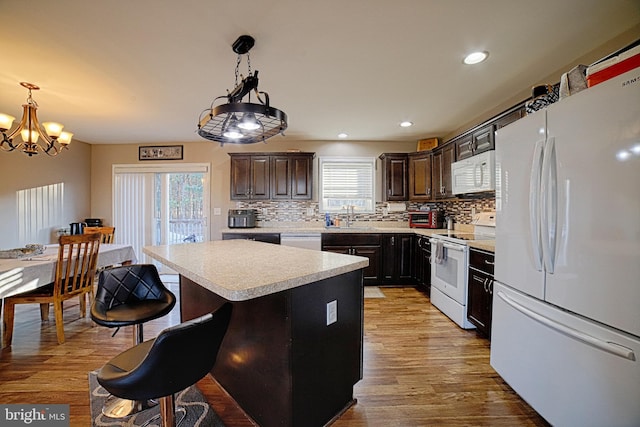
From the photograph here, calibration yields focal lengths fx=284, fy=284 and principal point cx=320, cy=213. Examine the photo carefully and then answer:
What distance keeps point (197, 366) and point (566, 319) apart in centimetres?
166

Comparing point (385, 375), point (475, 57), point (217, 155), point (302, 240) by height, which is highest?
point (475, 57)

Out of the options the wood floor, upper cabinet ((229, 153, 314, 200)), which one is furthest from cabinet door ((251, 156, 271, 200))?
the wood floor

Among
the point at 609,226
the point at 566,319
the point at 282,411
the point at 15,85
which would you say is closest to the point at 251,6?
the point at 609,226

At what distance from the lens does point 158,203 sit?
16.5 ft

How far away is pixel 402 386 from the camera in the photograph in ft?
6.27

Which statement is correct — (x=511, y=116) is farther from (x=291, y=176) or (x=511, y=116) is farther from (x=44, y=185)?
(x=44, y=185)

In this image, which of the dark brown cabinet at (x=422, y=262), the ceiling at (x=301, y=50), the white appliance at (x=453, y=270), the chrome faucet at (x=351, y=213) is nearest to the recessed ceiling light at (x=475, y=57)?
the ceiling at (x=301, y=50)

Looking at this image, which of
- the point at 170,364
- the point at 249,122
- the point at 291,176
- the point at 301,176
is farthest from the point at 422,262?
the point at 170,364

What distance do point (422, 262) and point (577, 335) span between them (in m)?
2.73

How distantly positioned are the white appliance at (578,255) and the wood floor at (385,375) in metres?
0.32

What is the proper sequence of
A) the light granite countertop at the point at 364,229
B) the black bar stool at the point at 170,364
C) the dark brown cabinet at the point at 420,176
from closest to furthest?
the black bar stool at the point at 170,364
the light granite countertop at the point at 364,229
the dark brown cabinet at the point at 420,176

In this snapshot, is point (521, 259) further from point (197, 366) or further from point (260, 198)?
point (260, 198)

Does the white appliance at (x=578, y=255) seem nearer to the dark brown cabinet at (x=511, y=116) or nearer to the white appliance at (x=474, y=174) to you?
the dark brown cabinet at (x=511, y=116)

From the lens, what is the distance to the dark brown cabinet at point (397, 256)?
427 cm
